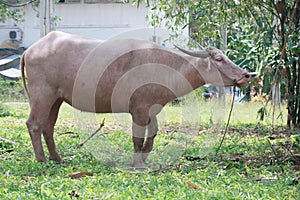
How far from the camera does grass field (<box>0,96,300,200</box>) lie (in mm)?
4777

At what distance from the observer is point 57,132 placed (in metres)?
9.55

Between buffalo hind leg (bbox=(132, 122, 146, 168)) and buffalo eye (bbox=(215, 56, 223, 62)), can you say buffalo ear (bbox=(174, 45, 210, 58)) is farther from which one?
buffalo hind leg (bbox=(132, 122, 146, 168))

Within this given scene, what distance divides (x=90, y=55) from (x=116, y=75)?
0.36 metres

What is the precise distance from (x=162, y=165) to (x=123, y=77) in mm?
1022

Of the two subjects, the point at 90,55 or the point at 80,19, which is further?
the point at 80,19

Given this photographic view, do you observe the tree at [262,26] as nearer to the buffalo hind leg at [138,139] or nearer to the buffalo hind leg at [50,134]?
the buffalo hind leg at [50,134]

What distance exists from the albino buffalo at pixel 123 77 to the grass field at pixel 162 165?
48 cm

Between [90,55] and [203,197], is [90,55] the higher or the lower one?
the higher one

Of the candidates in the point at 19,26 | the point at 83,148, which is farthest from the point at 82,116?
the point at 19,26

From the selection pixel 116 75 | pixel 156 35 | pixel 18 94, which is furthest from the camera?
pixel 18 94

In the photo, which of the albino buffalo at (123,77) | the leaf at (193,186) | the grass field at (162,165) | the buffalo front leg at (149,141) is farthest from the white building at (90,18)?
the leaf at (193,186)

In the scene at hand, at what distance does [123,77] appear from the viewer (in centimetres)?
633

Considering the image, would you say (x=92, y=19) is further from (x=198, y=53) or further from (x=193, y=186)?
(x=193, y=186)

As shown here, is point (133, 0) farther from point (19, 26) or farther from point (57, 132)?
point (19, 26)
